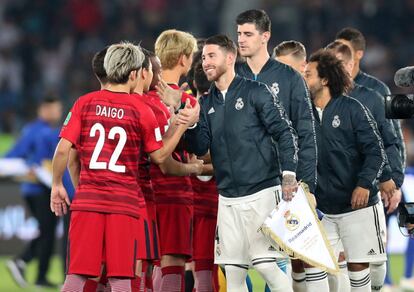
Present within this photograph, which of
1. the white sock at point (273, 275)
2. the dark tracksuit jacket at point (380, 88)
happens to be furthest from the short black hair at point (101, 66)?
the dark tracksuit jacket at point (380, 88)

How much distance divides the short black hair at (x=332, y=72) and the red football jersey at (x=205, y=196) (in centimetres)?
117

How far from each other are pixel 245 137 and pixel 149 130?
71cm

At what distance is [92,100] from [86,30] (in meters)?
14.8

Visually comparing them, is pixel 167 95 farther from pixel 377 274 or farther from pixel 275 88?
pixel 377 274

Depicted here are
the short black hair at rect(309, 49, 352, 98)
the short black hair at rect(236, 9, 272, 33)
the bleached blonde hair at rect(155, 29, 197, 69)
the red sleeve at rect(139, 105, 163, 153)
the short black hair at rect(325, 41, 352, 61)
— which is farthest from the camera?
the short black hair at rect(325, 41, 352, 61)

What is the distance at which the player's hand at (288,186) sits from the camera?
8.09 meters

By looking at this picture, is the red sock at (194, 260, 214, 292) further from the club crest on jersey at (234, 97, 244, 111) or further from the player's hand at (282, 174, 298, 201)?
the club crest on jersey at (234, 97, 244, 111)

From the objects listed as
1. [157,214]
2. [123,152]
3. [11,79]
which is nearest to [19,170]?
[11,79]

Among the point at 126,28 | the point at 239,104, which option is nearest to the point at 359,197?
the point at 239,104

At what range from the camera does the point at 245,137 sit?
8281 mm

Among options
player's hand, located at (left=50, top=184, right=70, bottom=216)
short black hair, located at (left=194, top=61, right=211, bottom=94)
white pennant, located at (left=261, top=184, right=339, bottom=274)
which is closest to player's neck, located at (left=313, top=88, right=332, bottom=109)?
short black hair, located at (left=194, top=61, right=211, bottom=94)

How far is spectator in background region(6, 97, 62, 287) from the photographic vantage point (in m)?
13.5

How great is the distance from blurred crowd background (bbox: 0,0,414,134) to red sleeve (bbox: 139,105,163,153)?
42.5 ft

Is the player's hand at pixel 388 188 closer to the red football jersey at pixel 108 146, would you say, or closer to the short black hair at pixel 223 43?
the short black hair at pixel 223 43
